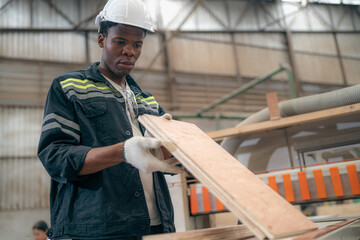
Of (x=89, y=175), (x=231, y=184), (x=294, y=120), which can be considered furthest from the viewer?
(x=294, y=120)

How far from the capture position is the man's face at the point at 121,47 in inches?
59.3

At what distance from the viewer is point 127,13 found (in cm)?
149

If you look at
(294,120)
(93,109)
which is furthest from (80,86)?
(294,120)

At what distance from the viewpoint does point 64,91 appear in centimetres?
134

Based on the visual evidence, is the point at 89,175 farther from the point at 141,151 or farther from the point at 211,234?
the point at 211,234

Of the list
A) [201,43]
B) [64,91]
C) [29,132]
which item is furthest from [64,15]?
[64,91]

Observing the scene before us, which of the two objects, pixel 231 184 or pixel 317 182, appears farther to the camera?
pixel 317 182

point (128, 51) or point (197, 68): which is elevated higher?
point (197, 68)

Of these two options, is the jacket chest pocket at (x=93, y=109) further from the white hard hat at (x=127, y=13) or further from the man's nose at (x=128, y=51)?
the white hard hat at (x=127, y=13)

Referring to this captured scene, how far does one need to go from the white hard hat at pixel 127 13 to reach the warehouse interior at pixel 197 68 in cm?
166

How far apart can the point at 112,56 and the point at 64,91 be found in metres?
0.30

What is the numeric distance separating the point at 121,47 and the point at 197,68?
8375mm

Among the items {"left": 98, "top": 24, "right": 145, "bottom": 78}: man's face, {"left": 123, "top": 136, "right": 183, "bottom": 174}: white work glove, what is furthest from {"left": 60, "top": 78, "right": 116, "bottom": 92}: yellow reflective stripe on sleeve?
{"left": 123, "top": 136, "right": 183, "bottom": 174}: white work glove

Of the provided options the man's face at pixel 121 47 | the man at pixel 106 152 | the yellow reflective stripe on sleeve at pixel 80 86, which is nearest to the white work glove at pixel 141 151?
the man at pixel 106 152
